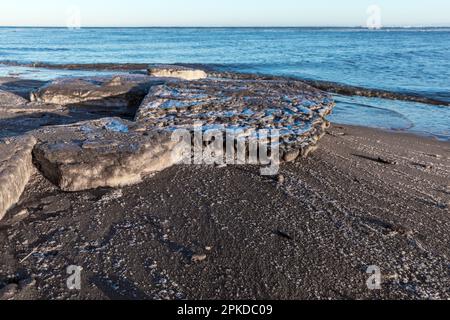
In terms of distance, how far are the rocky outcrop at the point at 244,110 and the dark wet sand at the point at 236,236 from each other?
2.33ft

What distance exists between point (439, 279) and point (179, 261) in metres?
1.81

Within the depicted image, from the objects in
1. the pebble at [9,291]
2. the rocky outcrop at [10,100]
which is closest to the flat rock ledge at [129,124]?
the rocky outcrop at [10,100]

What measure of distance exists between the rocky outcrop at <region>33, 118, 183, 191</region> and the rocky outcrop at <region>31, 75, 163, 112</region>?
2909 millimetres

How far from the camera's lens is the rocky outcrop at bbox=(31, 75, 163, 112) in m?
7.37

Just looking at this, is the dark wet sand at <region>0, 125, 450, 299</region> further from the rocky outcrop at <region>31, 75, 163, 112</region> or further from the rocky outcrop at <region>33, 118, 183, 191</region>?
the rocky outcrop at <region>31, 75, 163, 112</region>

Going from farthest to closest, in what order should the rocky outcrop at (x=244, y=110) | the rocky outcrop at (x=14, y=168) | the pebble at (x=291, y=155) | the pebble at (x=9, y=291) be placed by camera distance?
the rocky outcrop at (x=244, y=110) < the pebble at (x=291, y=155) < the rocky outcrop at (x=14, y=168) < the pebble at (x=9, y=291)

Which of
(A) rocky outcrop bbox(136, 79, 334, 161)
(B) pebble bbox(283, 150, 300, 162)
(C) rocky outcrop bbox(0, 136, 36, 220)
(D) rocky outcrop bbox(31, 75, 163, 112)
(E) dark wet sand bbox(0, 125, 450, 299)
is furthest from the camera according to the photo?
(D) rocky outcrop bbox(31, 75, 163, 112)

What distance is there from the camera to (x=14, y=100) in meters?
7.74

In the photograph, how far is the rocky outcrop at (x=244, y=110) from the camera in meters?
5.04

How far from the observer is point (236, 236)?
3.20 m

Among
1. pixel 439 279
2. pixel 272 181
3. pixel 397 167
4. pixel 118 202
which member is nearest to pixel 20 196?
pixel 118 202

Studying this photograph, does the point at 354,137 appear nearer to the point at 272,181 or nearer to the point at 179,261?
the point at 272,181

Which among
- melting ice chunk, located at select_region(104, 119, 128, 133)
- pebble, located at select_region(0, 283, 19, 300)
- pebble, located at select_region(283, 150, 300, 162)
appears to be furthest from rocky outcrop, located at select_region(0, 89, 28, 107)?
pebble, located at select_region(0, 283, 19, 300)

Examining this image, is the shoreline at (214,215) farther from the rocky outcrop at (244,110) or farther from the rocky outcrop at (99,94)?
the rocky outcrop at (99,94)
